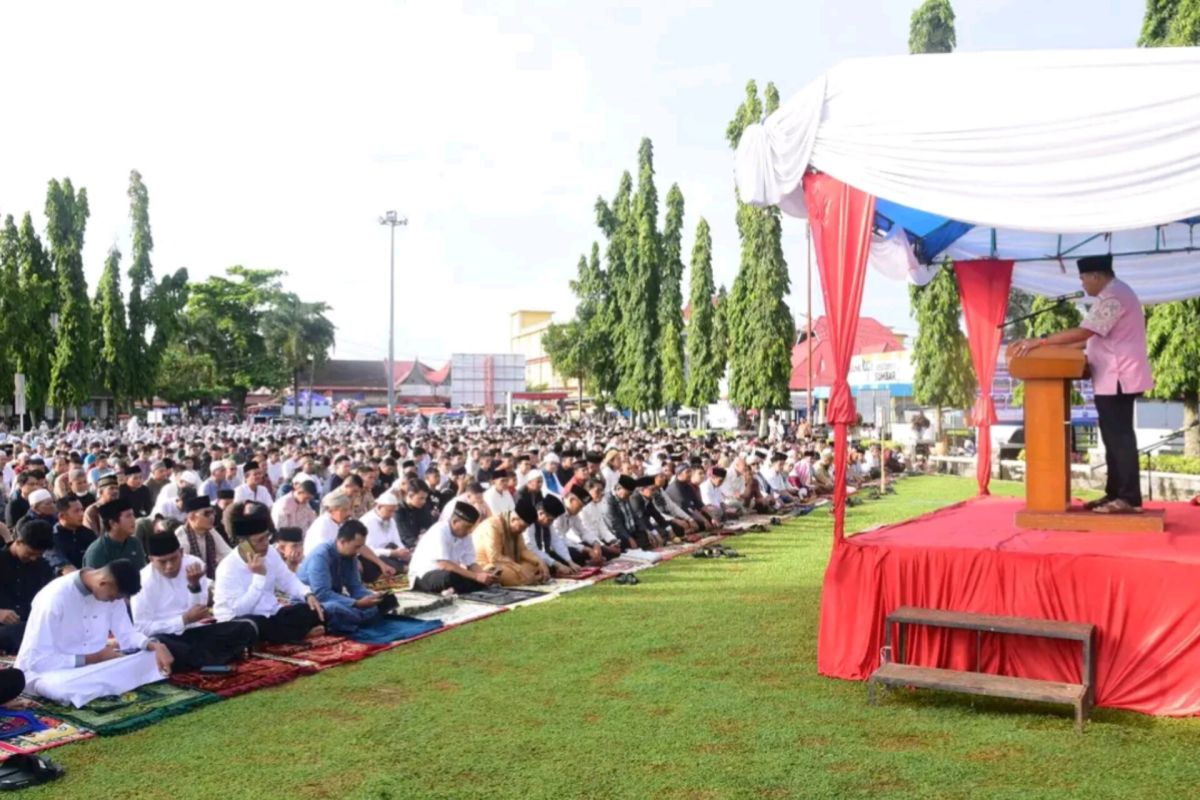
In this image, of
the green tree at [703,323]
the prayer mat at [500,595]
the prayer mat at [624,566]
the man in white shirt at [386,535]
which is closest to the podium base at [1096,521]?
the prayer mat at [500,595]

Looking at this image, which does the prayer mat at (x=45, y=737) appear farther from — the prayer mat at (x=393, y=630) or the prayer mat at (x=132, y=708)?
the prayer mat at (x=393, y=630)

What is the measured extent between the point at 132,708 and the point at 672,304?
3402 cm

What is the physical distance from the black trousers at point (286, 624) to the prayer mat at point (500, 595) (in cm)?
175

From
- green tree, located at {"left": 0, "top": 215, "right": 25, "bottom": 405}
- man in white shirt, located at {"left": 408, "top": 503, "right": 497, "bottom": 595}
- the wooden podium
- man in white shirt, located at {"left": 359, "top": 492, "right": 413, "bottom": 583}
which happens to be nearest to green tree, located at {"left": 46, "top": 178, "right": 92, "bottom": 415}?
green tree, located at {"left": 0, "top": 215, "right": 25, "bottom": 405}

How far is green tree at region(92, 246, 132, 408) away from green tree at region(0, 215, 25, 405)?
4615 mm

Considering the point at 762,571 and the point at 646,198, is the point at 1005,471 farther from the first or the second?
the point at 646,198

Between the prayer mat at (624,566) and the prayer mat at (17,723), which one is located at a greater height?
A: the prayer mat at (17,723)

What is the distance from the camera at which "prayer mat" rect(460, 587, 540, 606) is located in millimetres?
8461

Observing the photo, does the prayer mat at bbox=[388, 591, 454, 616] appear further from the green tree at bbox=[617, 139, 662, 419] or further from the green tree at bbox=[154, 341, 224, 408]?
the green tree at bbox=[154, 341, 224, 408]

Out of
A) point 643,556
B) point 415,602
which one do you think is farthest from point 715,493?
point 415,602

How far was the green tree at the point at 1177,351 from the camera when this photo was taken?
56.7 feet

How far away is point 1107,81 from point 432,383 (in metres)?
78.8

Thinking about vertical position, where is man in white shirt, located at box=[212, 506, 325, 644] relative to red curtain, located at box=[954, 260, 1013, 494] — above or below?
below

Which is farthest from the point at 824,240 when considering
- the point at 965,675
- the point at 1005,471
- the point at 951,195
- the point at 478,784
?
the point at 1005,471
